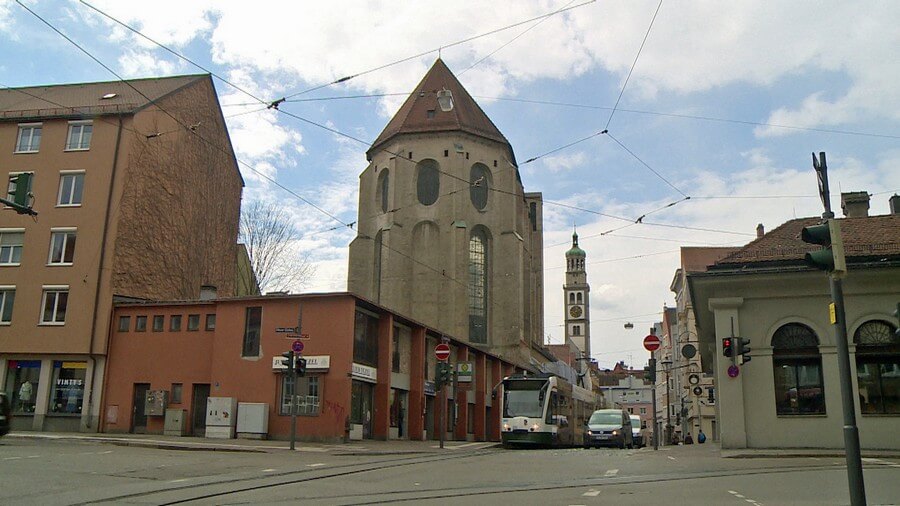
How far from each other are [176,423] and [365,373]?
25.2 ft

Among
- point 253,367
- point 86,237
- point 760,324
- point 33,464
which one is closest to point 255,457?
point 33,464

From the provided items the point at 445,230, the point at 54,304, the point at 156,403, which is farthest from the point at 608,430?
the point at 445,230

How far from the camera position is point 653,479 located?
47.7 feet

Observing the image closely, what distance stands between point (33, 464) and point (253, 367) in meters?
15.4

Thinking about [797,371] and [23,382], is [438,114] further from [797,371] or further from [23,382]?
[797,371]

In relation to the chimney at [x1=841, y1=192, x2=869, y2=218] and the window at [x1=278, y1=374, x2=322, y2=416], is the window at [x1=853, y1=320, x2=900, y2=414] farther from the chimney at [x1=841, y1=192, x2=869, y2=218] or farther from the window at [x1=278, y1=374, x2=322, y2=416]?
the window at [x1=278, y1=374, x2=322, y2=416]

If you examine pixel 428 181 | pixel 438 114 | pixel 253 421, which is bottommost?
pixel 253 421

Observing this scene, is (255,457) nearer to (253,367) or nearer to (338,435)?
(338,435)

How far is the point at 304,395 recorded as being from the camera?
30.3 metres

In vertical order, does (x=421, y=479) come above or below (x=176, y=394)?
below

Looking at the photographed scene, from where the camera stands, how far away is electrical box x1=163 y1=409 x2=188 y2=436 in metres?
31.1

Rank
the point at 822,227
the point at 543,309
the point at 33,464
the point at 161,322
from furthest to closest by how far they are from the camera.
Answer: the point at 543,309 → the point at 161,322 → the point at 33,464 → the point at 822,227

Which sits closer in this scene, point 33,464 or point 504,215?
point 33,464

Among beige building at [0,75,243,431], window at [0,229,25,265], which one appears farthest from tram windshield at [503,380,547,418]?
window at [0,229,25,265]
